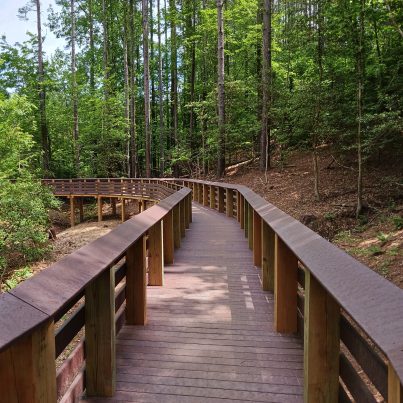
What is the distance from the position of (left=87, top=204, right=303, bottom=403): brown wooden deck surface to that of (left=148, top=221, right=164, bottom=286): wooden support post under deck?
133 millimetres

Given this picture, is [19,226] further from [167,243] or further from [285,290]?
[285,290]

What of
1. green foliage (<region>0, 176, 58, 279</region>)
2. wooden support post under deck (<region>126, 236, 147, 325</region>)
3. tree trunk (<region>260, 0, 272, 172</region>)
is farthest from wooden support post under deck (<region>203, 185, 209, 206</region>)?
wooden support post under deck (<region>126, 236, 147, 325</region>)

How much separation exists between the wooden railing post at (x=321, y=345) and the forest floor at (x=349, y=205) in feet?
12.5

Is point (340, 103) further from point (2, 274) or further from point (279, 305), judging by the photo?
point (2, 274)

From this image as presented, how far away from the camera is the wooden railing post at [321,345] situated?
233 centimetres

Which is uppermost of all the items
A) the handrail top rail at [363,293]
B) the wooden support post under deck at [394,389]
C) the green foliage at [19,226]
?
the handrail top rail at [363,293]

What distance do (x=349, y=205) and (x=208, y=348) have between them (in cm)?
837

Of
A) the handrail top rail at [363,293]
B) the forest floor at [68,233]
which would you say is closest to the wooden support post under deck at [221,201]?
the forest floor at [68,233]

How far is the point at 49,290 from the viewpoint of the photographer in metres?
1.71

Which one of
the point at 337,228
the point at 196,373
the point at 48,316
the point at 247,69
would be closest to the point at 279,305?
the point at 196,373

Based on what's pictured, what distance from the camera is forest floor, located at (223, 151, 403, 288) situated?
720 cm

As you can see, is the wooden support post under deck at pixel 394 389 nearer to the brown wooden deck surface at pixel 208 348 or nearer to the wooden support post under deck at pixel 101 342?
the brown wooden deck surface at pixel 208 348

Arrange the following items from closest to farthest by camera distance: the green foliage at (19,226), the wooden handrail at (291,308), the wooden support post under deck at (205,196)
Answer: the wooden handrail at (291,308)
the green foliage at (19,226)
the wooden support post under deck at (205,196)

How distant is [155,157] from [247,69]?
46.0ft
